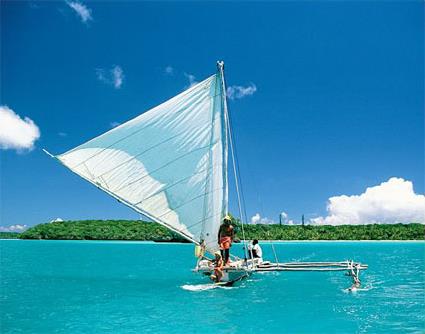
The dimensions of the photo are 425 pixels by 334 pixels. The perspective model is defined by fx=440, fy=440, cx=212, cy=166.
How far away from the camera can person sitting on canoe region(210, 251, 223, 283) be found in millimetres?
19734

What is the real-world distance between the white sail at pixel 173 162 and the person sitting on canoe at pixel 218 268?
0.47 meters

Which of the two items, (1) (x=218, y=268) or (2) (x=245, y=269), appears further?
Answer: (1) (x=218, y=268)

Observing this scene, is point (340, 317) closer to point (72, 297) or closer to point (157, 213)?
point (157, 213)

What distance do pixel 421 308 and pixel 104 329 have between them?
11.8 m

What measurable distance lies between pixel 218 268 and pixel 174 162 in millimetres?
5309

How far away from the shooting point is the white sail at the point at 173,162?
18062mm

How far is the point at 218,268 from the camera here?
20.0 m

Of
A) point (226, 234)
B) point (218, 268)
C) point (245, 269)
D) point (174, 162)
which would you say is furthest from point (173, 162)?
point (245, 269)

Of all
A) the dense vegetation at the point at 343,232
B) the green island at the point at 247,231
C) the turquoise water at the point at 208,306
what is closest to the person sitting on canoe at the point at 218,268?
the turquoise water at the point at 208,306

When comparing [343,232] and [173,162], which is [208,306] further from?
[343,232]

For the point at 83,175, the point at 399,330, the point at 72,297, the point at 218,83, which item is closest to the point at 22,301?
the point at 72,297

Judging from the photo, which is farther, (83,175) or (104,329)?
(83,175)

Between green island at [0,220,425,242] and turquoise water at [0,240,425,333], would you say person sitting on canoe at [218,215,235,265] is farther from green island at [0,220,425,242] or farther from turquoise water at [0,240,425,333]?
green island at [0,220,425,242]

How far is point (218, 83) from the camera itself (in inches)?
771
